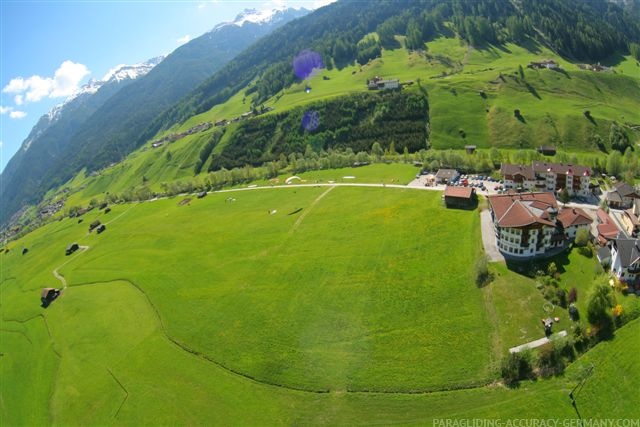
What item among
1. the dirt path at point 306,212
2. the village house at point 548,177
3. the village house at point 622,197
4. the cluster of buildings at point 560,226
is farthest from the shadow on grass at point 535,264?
the dirt path at point 306,212

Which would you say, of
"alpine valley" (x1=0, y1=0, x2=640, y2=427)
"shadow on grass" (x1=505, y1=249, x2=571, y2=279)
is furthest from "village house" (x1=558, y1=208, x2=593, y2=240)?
"shadow on grass" (x1=505, y1=249, x2=571, y2=279)

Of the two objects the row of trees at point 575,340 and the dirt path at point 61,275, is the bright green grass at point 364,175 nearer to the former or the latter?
the row of trees at point 575,340

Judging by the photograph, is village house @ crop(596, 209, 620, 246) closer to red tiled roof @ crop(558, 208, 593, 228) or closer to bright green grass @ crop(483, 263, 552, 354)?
red tiled roof @ crop(558, 208, 593, 228)

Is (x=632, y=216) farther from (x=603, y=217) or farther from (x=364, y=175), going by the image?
(x=364, y=175)

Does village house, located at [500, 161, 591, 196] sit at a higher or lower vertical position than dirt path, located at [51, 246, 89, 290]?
lower

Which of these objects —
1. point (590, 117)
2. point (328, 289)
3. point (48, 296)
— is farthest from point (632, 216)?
point (48, 296)
